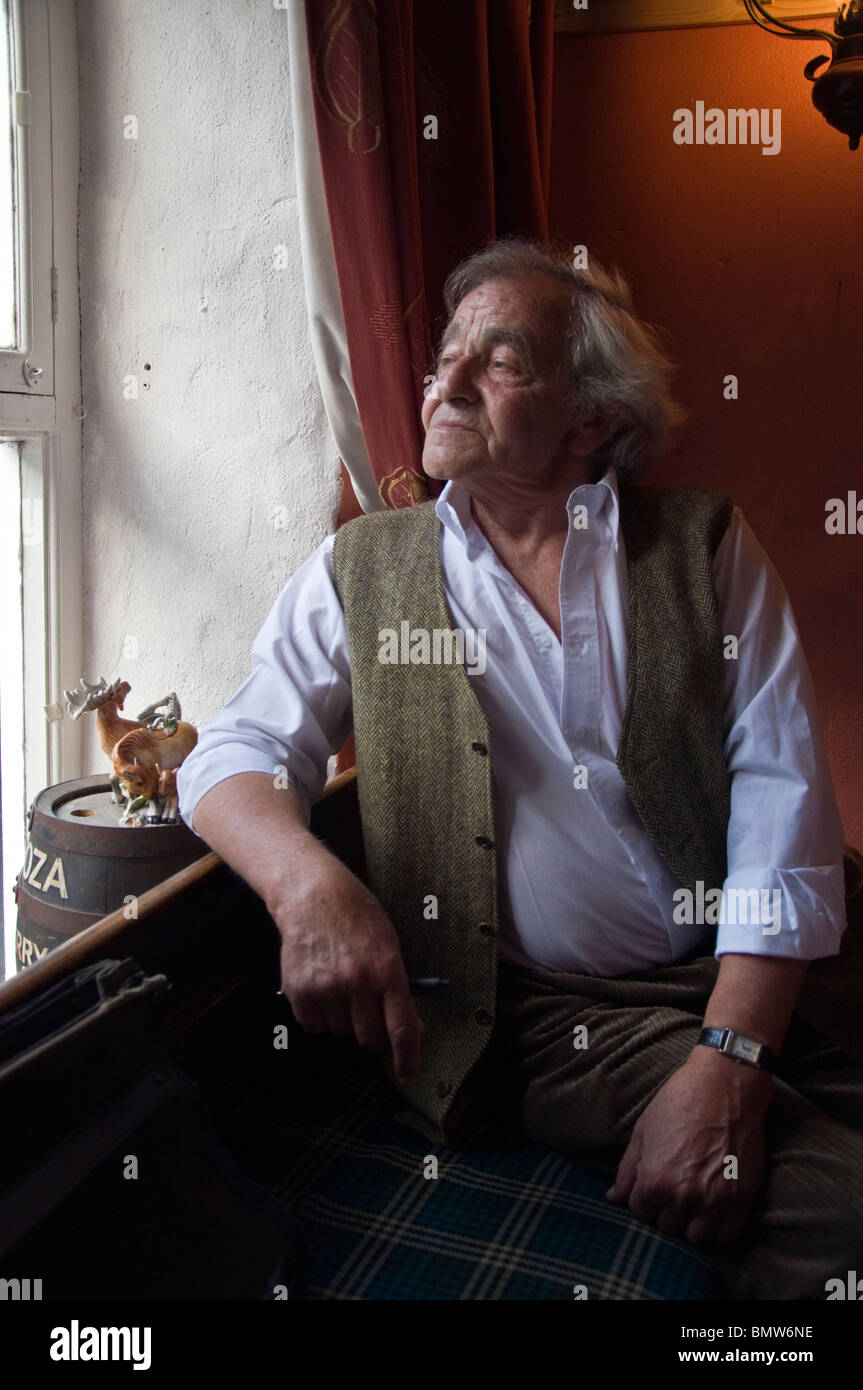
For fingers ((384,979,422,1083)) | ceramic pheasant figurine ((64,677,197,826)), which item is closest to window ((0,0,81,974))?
ceramic pheasant figurine ((64,677,197,826))

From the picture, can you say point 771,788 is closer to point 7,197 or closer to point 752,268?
point 752,268

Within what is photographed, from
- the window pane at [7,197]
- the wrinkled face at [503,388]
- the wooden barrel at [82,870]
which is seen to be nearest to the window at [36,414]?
the window pane at [7,197]

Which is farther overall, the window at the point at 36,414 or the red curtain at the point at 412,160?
the window at the point at 36,414

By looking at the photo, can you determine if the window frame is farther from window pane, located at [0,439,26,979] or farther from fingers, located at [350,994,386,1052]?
fingers, located at [350,994,386,1052]

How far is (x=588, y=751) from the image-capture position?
134cm

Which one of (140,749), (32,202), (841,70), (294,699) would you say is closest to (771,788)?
(294,699)

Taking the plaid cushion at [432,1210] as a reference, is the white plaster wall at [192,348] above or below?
above

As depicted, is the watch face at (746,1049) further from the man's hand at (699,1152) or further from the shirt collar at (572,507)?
the shirt collar at (572,507)

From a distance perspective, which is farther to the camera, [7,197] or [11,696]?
[11,696]

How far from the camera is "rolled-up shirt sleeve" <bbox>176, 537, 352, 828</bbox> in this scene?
52.7 inches

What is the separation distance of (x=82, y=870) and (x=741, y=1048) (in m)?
0.83

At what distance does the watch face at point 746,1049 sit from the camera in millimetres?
1174

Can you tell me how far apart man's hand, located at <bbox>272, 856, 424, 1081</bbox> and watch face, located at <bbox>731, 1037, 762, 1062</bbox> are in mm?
353

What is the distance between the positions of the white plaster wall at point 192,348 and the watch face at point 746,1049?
1.04 m
